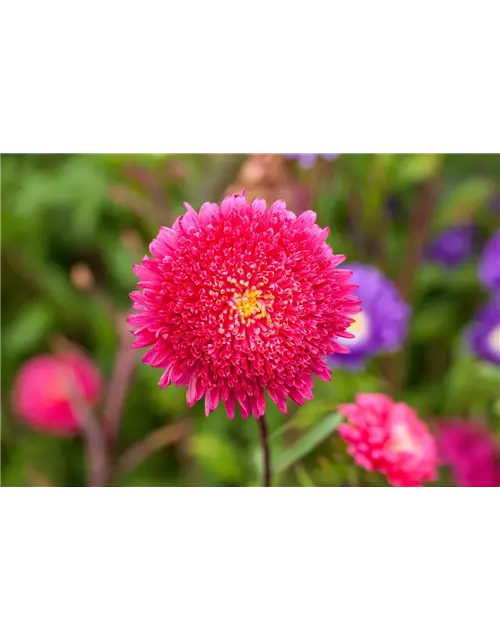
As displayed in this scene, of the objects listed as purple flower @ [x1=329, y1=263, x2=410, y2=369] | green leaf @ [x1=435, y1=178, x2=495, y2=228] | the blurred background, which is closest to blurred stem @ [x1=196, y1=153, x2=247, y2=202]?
the blurred background

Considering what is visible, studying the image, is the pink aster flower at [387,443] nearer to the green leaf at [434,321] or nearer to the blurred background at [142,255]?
the blurred background at [142,255]

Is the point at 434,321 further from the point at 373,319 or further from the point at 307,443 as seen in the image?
the point at 307,443

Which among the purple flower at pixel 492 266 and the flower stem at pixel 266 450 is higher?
the purple flower at pixel 492 266

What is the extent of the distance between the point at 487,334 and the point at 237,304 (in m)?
0.41

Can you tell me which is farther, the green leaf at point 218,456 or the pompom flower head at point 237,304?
the green leaf at point 218,456

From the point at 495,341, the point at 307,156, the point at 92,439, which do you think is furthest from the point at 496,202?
the point at 92,439

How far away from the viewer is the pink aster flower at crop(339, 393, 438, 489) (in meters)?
0.49

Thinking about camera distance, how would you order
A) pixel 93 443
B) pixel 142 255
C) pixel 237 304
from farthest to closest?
pixel 93 443
pixel 142 255
pixel 237 304

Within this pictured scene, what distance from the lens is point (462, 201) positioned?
74 centimetres

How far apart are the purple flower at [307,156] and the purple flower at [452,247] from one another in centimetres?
19

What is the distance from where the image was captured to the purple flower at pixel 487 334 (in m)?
0.72

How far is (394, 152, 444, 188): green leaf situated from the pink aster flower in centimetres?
26

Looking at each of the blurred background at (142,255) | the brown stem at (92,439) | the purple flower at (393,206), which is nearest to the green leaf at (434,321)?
the blurred background at (142,255)
